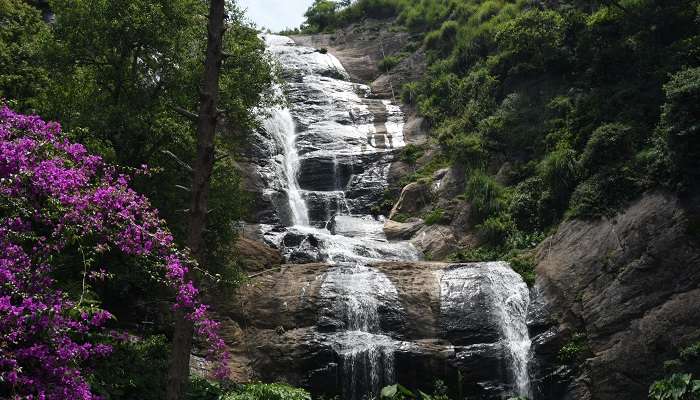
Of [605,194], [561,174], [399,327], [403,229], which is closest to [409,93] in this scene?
[403,229]

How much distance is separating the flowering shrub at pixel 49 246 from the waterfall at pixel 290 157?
56.7ft

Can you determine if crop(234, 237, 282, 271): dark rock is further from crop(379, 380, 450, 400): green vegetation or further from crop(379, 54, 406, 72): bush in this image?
crop(379, 54, 406, 72): bush

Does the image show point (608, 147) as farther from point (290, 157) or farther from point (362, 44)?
point (362, 44)

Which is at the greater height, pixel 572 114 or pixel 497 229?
pixel 572 114

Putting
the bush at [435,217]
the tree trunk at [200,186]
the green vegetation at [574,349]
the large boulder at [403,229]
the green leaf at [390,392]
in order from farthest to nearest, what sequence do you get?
the large boulder at [403,229], the bush at [435,217], the green vegetation at [574,349], the green leaf at [390,392], the tree trunk at [200,186]

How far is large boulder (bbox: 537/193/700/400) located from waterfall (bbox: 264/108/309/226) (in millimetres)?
12625

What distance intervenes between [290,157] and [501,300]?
54.2ft

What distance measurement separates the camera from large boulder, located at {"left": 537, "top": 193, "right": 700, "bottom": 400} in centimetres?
1488

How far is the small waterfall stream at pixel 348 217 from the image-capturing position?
16.5m

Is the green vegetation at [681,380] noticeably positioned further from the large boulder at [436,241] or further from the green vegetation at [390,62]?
the green vegetation at [390,62]

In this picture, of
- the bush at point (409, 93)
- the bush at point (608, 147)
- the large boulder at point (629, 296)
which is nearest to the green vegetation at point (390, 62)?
the bush at point (409, 93)

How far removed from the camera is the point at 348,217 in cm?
2772

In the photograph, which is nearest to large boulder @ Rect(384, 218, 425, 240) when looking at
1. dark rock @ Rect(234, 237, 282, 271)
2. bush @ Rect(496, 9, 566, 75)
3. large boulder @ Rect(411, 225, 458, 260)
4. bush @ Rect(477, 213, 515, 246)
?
large boulder @ Rect(411, 225, 458, 260)

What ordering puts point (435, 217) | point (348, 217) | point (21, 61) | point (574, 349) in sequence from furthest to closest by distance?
point (348, 217) → point (435, 217) → point (21, 61) → point (574, 349)
